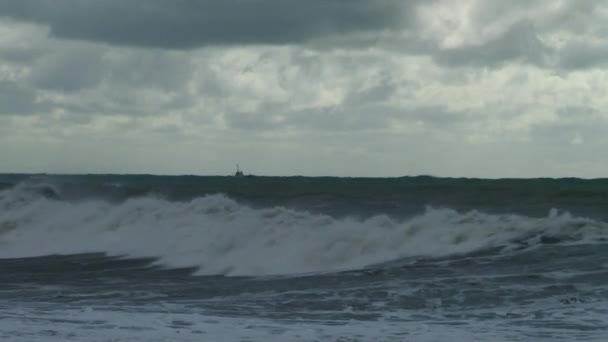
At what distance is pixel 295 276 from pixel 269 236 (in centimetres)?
648

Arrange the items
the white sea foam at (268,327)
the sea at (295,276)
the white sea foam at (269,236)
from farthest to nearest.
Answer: the white sea foam at (269,236), the sea at (295,276), the white sea foam at (268,327)

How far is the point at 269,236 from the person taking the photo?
2430 centimetres

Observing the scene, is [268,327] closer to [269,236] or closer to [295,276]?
[295,276]

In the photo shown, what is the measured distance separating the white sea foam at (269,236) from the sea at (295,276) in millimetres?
61

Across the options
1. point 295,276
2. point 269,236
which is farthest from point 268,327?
point 269,236

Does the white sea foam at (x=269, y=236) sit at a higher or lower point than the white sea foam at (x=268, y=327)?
higher

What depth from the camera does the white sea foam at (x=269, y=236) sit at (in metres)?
21.2

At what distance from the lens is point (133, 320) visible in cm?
1215

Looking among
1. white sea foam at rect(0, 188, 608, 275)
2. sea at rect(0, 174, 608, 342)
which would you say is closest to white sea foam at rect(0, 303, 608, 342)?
sea at rect(0, 174, 608, 342)

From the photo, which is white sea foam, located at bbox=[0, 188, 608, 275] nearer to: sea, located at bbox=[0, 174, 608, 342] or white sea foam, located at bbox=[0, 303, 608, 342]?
sea, located at bbox=[0, 174, 608, 342]

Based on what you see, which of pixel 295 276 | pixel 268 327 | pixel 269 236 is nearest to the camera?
pixel 268 327

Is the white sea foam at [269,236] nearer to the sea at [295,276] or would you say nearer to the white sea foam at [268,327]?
the sea at [295,276]

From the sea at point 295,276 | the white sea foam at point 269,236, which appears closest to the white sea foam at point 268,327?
the sea at point 295,276

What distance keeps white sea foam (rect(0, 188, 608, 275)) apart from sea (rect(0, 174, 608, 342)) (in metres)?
0.06
